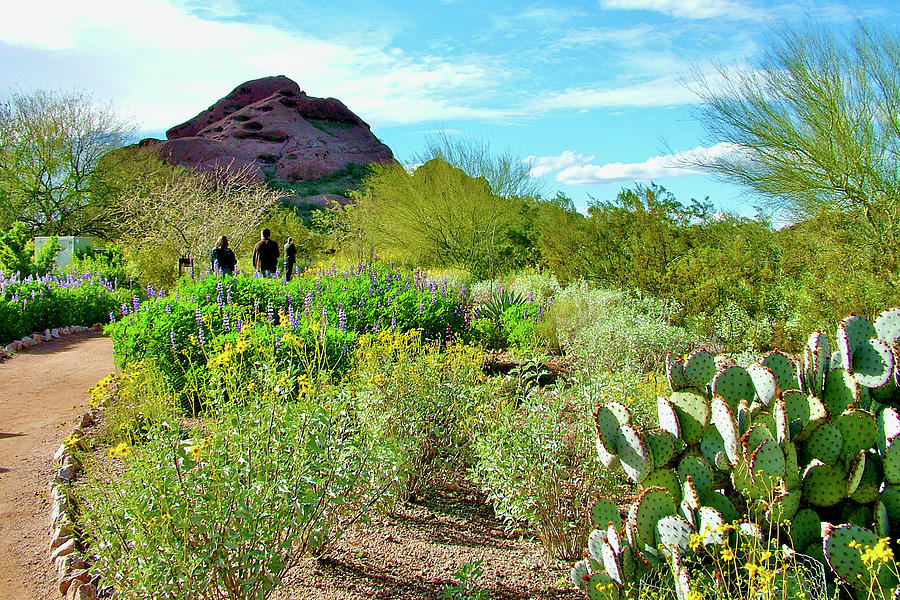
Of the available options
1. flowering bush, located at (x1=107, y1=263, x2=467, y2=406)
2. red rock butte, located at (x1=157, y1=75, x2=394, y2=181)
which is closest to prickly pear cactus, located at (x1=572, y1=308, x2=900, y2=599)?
flowering bush, located at (x1=107, y1=263, x2=467, y2=406)

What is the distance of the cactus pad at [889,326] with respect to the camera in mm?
2803

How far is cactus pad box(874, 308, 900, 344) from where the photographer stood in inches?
110

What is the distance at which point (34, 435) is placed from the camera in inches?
217

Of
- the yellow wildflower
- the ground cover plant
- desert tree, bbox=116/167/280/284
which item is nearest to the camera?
the yellow wildflower

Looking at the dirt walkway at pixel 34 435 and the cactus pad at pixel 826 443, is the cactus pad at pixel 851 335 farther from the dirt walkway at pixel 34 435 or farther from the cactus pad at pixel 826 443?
the dirt walkway at pixel 34 435

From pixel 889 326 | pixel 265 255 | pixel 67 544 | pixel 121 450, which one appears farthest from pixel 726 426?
pixel 265 255

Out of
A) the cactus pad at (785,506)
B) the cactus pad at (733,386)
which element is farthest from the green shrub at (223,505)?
the cactus pad at (785,506)

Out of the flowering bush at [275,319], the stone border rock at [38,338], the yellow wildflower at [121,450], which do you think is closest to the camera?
the yellow wildflower at [121,450]

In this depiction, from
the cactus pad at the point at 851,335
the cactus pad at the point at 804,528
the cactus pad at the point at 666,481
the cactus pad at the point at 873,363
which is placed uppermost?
the cactus pad at the point at 851,335

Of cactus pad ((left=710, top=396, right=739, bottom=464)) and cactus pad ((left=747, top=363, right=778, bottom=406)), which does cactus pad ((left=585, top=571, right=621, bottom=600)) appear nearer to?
cactus pad ((left=710, top=396, right=739, bottom=464))

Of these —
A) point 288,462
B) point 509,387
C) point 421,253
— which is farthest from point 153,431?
point 421,253

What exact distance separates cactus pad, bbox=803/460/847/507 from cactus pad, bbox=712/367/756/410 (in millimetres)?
349

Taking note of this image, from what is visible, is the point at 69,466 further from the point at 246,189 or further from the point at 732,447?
the point at 246,189

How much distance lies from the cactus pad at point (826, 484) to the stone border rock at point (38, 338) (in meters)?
9.43
